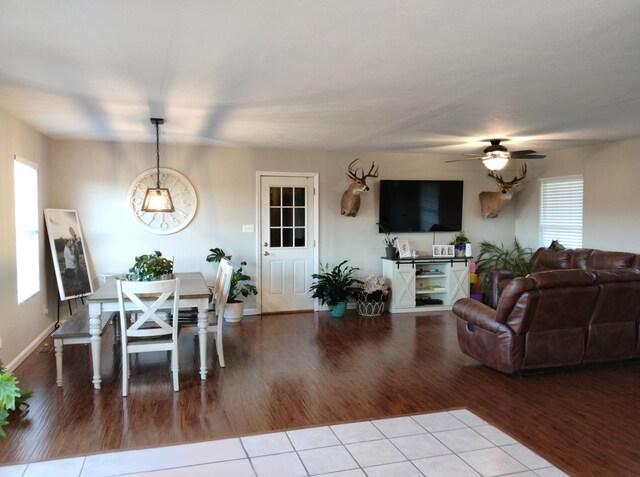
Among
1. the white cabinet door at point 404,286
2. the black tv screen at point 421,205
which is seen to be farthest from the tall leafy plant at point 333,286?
the black tv screen at point 421,205

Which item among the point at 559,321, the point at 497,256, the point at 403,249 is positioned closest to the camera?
the point at 559,321

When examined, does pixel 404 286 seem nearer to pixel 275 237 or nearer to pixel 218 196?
pixel 275 237

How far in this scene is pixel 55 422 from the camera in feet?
10.9

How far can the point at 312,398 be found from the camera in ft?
12.5

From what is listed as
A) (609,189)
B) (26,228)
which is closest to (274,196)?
(26,228)

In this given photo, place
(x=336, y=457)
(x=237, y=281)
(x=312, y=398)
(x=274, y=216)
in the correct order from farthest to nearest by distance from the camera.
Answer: (x=274, y=216) → (x=237, y=281) → (x=312, y=398) → (x=336, y=457)

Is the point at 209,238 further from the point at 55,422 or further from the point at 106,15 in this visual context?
the point at 106,15

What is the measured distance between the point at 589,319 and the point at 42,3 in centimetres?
→ 453

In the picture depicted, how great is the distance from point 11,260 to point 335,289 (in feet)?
12.7

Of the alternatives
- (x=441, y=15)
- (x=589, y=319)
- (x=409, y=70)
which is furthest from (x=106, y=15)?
(x=589, y=319)

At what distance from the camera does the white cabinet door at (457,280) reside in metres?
7.31

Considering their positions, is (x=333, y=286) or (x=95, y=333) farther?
(x=333, y=286)

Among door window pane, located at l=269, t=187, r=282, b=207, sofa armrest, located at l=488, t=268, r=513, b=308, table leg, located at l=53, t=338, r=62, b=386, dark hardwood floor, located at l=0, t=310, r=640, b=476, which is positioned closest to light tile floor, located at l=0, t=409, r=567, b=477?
dark hardwood floor, located at l=0, t=310, r=640, b=476

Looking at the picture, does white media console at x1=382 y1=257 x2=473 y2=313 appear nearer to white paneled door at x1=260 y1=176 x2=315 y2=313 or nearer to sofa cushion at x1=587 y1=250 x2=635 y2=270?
white paneled door at x1=260 y1=176 x2=315 y2=313
